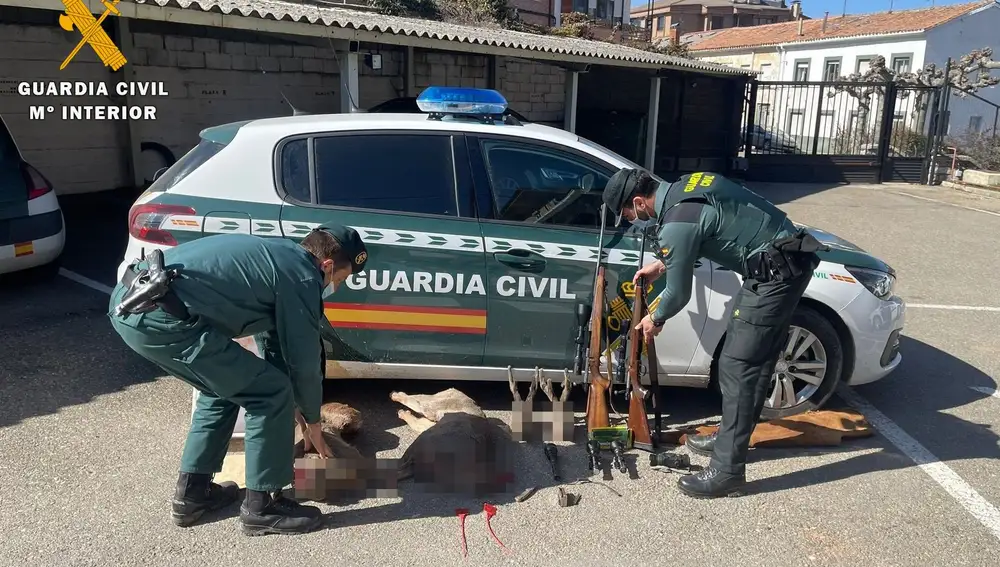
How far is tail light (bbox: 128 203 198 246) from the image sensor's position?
4133mm

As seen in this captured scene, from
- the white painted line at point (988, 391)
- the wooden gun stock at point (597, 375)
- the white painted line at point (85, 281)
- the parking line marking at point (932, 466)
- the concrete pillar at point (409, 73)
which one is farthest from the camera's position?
the concrete pillar at point (409, 73)

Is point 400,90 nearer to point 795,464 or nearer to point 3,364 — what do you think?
point 3,364

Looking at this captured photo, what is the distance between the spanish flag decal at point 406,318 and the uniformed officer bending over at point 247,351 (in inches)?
35.0

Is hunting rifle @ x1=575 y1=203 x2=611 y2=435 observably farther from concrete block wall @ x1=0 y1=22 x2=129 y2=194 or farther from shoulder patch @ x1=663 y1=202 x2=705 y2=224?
concrete block wall @ x1=0 y1=22 x2=129 y2=194

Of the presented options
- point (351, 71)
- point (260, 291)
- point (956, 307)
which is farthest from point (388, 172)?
point (956, 307)

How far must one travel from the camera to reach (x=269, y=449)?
316cm

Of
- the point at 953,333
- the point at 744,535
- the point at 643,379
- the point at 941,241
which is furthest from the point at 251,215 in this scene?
the point at 941,241

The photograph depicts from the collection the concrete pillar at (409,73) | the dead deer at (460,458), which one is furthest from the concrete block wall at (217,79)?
the dead deer at (460,458)

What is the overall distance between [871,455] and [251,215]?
3574 millimetres

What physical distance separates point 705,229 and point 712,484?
3.96ft

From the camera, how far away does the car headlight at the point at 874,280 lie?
4.49 meters

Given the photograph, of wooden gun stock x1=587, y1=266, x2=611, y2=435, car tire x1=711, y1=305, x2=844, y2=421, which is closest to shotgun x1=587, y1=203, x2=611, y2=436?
wooden gun stock x1=587, y1=266, x2=611, y2=435

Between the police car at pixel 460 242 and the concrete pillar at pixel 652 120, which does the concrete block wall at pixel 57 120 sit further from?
the concrete pillar at pixel 652 120

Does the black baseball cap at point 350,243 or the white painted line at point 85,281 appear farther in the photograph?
the white painted line at point 85,281
